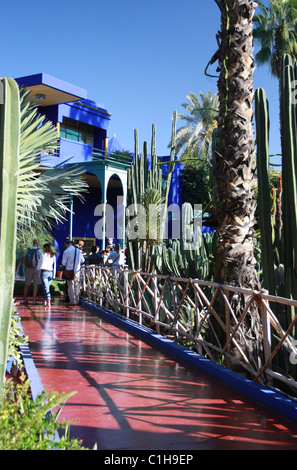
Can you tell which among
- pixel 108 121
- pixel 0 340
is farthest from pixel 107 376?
pixel 108 121

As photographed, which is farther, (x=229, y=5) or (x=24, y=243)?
(x=24, y=243)

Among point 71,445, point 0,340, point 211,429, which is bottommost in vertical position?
point 211,429

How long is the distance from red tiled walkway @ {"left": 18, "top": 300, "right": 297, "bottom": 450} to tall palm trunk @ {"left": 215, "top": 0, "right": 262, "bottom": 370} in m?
1.25

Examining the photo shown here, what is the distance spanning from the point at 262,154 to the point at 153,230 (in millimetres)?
5303

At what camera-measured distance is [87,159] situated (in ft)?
75.5

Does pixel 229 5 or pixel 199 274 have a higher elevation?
pixel 229 5

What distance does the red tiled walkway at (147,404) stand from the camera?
11.7ft

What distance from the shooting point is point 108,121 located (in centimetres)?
2619

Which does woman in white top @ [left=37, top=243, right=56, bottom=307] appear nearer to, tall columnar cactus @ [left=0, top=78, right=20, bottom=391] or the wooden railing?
the wooden railing

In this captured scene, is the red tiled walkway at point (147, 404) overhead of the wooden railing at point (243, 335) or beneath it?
beneath

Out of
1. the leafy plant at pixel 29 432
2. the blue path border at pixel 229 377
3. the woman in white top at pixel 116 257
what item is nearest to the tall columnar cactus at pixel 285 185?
the blue path border at pixel 229 377

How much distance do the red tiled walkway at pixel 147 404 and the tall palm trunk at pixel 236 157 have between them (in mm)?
1252

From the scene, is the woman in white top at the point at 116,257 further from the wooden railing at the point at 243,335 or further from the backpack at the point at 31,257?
the wooden railing at the point at 243,335

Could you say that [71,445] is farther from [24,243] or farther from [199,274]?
[24,243]
